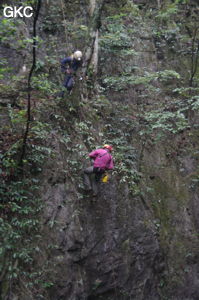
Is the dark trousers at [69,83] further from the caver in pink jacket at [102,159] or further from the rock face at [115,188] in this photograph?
the caver in pink jacket at [102,159]

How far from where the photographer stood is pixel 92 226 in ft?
26.4

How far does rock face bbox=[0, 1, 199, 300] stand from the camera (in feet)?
23.7

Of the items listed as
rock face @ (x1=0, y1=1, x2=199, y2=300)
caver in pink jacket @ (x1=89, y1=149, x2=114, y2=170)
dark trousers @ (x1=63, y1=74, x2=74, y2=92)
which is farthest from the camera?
dark trousers @ (x1=63, y1=74, x2=74, y2=92)

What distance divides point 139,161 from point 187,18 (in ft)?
31.4

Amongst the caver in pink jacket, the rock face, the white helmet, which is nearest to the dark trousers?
the rock face

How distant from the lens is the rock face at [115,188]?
284 inches

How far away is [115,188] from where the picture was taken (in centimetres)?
914

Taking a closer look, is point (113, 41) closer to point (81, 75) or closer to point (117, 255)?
point (81, 75)

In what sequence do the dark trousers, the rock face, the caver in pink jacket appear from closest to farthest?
the rock face → the caver in pink jacket → the dark trousers

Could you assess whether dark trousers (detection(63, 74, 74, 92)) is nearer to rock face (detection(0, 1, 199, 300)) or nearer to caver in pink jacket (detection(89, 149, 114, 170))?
rock face (detection(0, 1, 199, 300))

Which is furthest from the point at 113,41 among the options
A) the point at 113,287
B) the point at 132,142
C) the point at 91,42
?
the point at 113,287

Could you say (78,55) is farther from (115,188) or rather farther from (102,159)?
(115,188)

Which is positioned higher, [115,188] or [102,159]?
[102,159]

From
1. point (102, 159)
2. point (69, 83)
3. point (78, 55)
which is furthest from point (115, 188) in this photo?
point (78, 55)
